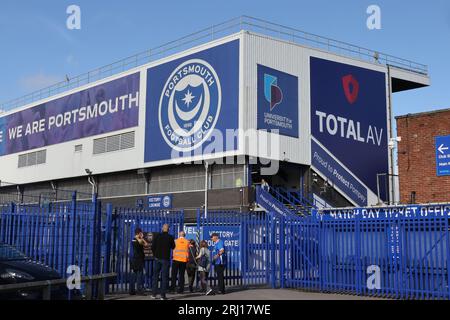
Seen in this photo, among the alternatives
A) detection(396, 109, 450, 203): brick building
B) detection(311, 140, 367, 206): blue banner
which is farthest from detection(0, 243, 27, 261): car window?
detection(311, 140, 367, 206): blue banner

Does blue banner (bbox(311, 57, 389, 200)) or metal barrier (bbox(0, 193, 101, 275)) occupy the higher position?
blue banner (bbox(311, 57, 389, 200))

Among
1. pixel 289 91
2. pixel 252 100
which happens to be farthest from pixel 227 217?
pixel 289 91

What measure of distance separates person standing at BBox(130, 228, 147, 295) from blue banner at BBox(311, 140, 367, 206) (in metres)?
21.1

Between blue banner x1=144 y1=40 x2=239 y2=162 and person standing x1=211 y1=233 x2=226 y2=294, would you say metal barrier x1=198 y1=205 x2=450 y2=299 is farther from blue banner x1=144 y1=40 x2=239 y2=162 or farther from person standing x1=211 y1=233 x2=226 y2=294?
blue banner x1=144 y1=40 x2=239 y2=162

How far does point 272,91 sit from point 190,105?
5.12m

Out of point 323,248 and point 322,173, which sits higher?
point 322,173

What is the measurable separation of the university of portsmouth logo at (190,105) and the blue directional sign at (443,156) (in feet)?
45.9

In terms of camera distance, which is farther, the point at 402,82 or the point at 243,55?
the point at 402,82

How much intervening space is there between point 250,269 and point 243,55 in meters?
16.7

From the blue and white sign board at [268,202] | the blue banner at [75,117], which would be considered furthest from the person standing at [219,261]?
the blue banner at [75,117]

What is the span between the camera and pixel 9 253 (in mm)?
12562

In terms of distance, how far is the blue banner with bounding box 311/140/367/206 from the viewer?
34.8 meters

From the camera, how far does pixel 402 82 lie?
141 feet
